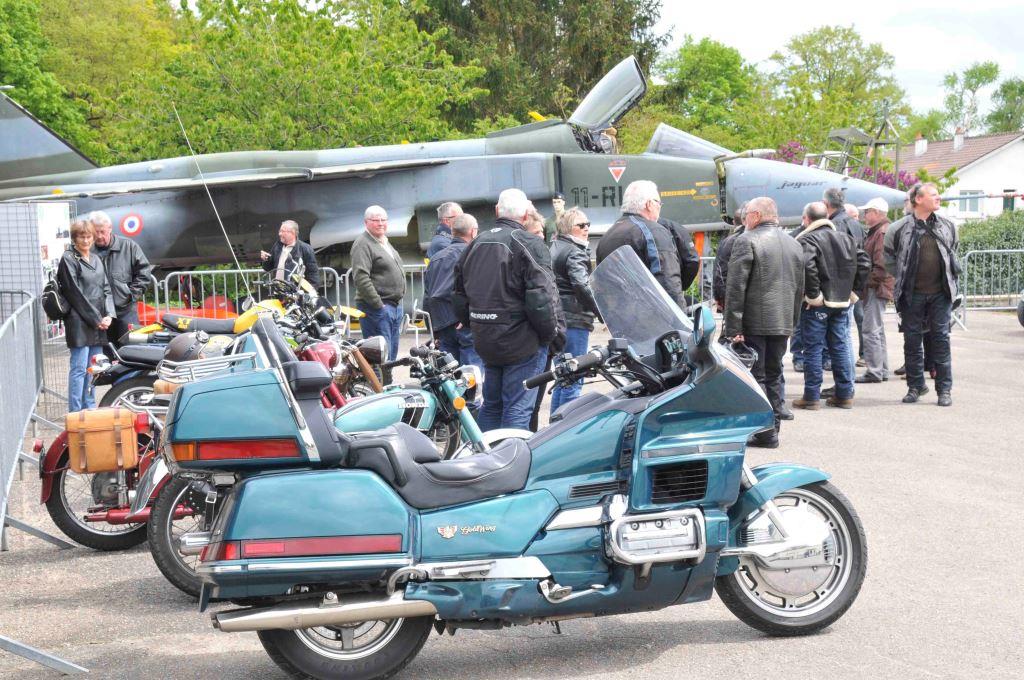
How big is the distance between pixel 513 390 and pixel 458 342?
2.42 metres

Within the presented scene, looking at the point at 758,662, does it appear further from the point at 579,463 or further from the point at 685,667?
the point at 579,463

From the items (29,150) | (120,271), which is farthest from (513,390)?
(29,150)

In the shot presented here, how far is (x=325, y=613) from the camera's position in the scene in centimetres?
400

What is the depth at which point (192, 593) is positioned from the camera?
5406 mm

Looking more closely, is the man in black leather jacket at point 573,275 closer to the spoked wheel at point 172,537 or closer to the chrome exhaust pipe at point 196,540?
the spoked wheel at point 172,537

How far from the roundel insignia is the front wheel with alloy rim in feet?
51.0

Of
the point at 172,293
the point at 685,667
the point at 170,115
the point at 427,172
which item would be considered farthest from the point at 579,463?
the point at 170,115

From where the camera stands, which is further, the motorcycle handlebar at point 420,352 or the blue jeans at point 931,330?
the blue jeans at point 931,330

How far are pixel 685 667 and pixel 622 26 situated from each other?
3767cm

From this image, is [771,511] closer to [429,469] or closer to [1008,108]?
[429,469]

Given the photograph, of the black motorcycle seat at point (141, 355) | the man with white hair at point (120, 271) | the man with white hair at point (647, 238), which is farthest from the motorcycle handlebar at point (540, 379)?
the man with white hair at point (120, 271)

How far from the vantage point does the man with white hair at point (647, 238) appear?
27.7 ft

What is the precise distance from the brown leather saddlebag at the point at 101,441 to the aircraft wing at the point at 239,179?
1212 centimetres

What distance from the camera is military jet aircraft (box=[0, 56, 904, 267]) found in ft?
58.2
